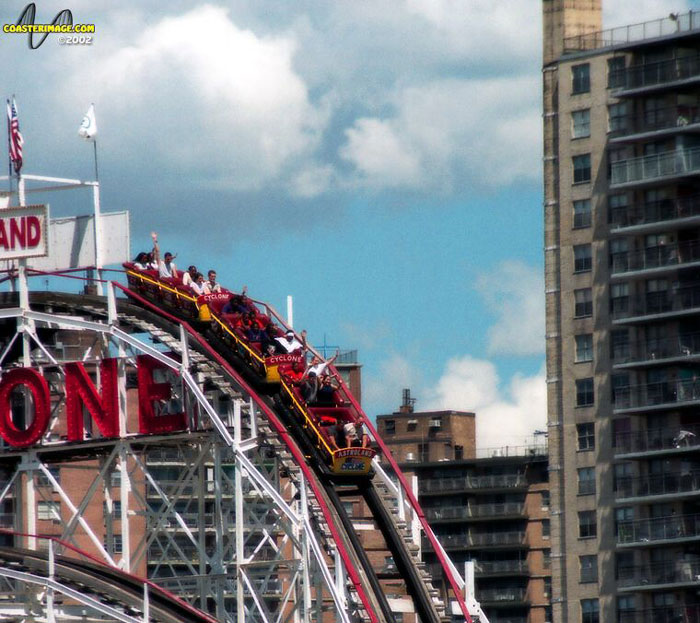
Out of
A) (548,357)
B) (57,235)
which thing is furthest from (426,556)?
(57,235)

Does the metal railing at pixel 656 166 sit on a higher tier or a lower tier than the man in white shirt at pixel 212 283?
higher

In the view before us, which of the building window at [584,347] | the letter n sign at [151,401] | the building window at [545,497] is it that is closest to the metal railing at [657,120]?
the building window at [584,347]

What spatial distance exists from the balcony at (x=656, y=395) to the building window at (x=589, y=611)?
9860mm

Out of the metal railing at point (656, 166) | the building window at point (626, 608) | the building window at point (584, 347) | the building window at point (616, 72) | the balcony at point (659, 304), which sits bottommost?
the building window at point (626, 608)

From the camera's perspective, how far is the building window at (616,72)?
373 feet

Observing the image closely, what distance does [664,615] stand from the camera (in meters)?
108

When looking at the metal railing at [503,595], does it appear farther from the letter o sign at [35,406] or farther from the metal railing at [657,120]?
the letter o sign at [35,406]

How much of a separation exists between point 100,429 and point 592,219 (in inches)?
1796

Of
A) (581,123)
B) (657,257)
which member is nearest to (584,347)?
(657,257)

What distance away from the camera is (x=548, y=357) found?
116188 mm

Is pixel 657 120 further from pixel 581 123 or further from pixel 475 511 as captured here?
pixel 475 511

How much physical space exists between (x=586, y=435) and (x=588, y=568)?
269 inches

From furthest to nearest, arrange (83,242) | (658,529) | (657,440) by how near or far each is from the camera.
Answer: (657,440) → (658,529) → (83,242)

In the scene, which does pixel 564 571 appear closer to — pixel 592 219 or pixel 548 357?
pixel 548 357
